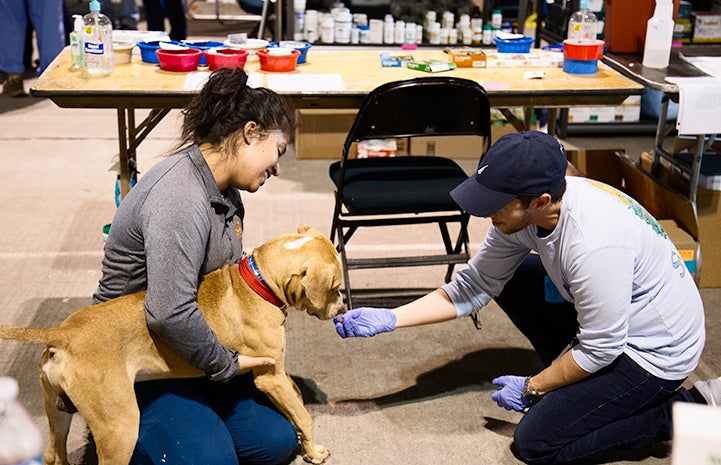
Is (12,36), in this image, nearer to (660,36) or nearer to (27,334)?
(660,36)

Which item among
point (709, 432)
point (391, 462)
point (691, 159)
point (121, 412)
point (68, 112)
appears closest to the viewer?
point (709, 432)

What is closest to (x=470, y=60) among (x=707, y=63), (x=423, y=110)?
(x=423, y=110)

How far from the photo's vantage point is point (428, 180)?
3.79 m

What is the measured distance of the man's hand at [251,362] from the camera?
265cm

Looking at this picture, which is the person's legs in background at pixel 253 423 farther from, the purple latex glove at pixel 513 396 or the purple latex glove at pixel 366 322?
the purple latex glove at pixel 513 396

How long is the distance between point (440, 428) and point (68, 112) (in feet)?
14.8

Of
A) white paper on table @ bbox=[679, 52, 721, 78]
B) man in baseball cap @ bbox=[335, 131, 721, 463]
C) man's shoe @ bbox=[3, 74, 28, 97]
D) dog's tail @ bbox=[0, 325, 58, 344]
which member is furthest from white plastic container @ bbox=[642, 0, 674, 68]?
man's shoe @ bbox=[3, 74, 28, 97]

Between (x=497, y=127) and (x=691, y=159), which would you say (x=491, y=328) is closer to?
(x=691, y=159)

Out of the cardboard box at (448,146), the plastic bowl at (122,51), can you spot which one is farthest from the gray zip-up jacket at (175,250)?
the cardboard box at (448,146)

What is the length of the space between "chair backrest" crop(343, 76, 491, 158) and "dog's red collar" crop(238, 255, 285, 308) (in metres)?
1.07

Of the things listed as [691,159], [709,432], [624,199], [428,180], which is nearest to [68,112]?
[428,180]

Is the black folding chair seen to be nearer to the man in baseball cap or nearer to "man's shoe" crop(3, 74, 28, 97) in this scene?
the man in baseball cap

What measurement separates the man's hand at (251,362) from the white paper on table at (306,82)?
4.46 ft

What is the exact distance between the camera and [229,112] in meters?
2.57
